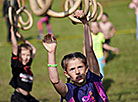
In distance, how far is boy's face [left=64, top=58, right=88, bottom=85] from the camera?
3170 millimetres

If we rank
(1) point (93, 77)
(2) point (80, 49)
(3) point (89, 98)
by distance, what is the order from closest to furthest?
(3) point (89, 98)
(1) point (93, 77)
(2) point (80, 49)

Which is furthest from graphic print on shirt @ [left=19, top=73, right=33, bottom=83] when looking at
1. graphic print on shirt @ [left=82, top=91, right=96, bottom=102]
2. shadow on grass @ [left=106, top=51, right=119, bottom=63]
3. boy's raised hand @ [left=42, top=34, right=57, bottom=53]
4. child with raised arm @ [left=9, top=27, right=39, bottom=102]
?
shadow on grass @ [left=106, top=51, right=119, bottom=63]

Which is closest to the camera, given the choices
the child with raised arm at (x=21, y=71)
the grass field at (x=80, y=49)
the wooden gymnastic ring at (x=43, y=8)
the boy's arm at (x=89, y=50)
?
the wooden gymnastic ring at (x=43, y=8)

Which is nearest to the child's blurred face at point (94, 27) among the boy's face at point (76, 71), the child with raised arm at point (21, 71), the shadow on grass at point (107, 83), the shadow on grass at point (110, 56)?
the shadow on grass at point (107, 83)

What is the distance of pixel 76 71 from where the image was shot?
317cm

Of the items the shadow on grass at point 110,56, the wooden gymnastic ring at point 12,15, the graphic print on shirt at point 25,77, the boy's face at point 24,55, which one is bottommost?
the shadow on grass at point 110,56

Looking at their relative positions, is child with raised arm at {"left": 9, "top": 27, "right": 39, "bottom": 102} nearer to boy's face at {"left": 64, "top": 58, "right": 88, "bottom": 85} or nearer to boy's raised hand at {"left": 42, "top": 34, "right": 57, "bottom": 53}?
boy's face at {"left": 64, "top": 58, "right": 88, "bottom": 85}

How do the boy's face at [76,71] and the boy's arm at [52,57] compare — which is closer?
the boy's arm at [52,57]

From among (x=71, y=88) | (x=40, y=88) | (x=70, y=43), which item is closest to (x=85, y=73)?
(x=71, y=88)

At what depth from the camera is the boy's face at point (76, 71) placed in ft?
10.4

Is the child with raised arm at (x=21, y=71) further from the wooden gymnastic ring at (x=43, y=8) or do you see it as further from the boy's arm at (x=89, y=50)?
the wooden gymnastic ring at (x=43, y=8)

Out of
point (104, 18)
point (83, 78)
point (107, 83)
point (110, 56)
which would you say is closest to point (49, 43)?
point (83, 78)

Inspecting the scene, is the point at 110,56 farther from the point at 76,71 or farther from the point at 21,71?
the point at 76,71

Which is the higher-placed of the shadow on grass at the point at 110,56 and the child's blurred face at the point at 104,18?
the child's blurred face at the point at 104,18
